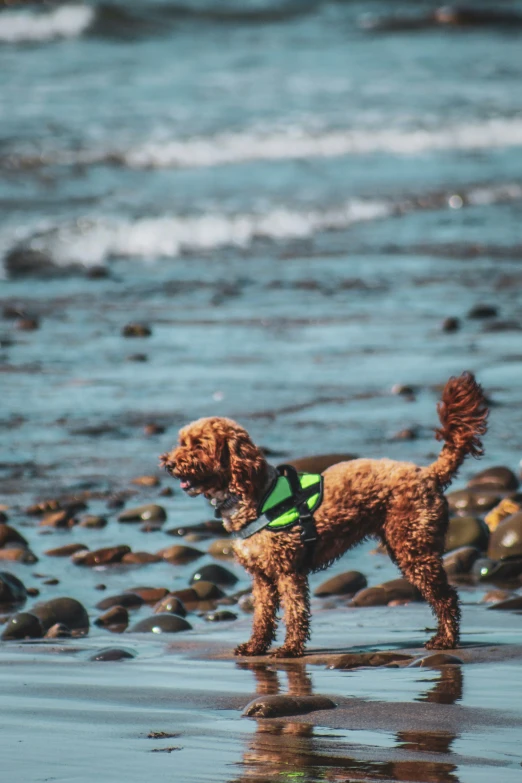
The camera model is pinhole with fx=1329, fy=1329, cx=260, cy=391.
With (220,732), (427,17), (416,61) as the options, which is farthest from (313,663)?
(427,17)

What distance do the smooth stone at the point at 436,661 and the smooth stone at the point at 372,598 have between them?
51.6 inches

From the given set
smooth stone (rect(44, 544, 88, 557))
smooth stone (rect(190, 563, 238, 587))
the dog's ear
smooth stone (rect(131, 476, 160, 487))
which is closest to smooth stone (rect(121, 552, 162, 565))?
smooth stone (rect(44, 544, 88, 557))

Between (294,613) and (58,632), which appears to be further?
(58,632)

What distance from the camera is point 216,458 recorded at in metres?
5.89

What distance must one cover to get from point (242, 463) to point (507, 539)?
88.8 inches

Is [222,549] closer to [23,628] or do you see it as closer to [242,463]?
[23,628]

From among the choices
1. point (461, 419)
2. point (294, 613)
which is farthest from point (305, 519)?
point (461, 419)

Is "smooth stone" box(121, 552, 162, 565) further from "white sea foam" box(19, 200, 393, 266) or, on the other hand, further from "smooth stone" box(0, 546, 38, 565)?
"white sea foam" box(19, 200, 393, 266)

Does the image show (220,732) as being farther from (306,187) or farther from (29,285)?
(306,187)

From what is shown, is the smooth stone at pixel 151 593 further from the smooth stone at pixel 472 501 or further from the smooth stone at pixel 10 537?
the smooth stone at pixel 472 501

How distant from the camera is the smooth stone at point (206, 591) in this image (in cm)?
712

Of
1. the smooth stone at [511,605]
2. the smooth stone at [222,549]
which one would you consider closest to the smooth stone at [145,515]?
the smooth stone at [222,549]

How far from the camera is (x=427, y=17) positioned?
4822cm

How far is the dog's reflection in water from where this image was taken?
397cm
